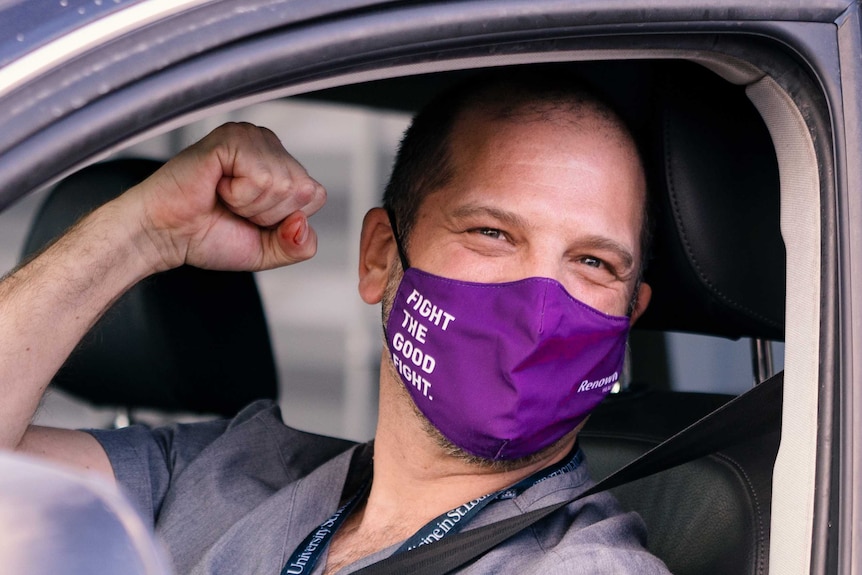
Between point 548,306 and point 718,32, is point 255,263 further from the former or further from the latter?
point 718,32

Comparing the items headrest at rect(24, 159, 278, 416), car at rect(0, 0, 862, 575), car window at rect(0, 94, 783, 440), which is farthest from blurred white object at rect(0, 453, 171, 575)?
car window at rect(0, 94, 783, 440)

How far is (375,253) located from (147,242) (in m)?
0.47

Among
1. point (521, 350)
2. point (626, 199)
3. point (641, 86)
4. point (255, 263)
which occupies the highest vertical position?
point (641, 86)

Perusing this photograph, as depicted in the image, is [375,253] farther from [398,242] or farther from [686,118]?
[686,118]

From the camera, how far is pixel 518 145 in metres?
1.70

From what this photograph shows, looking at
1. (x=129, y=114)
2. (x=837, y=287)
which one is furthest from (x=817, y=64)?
(x=129, y=114)

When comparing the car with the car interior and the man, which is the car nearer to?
the car interior

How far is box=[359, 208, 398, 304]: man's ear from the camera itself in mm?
1948

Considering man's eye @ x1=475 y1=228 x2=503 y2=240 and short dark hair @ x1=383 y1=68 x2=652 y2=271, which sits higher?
short dark hair @ x1=383 y1=68 x2=652 y2=271

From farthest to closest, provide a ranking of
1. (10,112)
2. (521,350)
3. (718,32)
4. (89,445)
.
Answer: (89,445), (521,350), (718,32), (10,112)

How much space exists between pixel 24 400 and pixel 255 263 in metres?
0.42

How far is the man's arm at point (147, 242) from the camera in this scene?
60.1 inches

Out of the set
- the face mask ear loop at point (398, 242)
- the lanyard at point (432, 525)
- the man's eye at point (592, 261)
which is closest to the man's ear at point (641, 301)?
the man's eye at point (592, 261)

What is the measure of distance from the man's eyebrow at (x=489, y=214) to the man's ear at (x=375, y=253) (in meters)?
0.23
